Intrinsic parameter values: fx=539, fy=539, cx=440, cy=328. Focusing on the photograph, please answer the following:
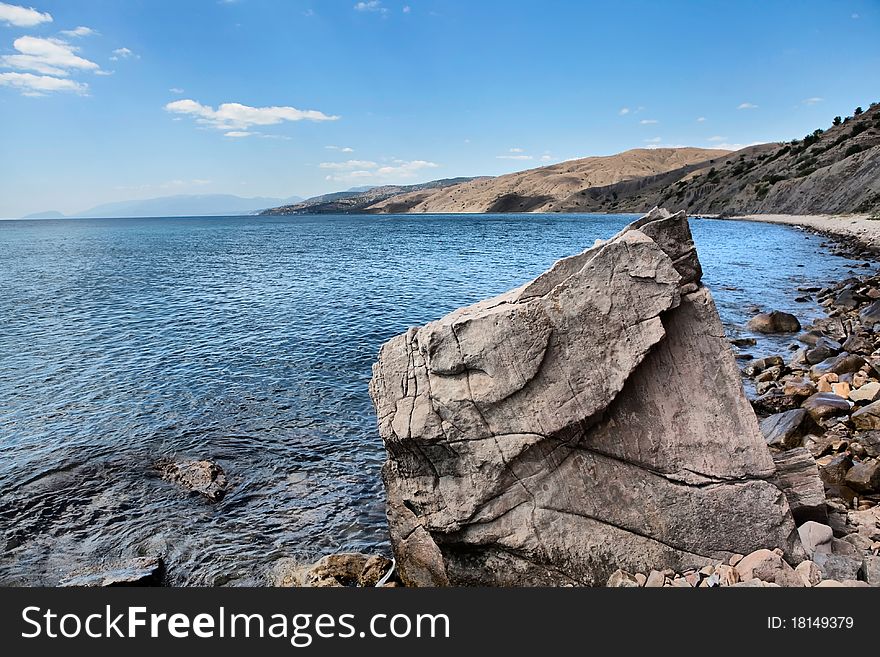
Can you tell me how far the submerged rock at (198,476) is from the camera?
1335 centimetres

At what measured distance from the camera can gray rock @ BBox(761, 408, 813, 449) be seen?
1246cm

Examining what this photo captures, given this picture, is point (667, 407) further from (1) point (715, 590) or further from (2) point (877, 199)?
(2) point (877, 199)

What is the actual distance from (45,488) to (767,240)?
7782 centimetres

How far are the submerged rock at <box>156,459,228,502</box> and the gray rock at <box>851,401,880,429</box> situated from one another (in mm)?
15108

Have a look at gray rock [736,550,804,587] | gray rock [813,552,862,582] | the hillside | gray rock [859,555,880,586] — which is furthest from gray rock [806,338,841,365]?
the hillside

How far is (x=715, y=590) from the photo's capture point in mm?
6848

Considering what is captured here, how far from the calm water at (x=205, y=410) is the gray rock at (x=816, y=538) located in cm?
770

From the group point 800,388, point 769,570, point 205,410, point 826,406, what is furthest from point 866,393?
point 205,410

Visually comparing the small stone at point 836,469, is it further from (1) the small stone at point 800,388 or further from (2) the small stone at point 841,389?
(1) the small stone at point 800,388

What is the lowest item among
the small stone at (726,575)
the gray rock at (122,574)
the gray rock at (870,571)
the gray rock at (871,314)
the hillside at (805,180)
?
the gray rock at (122,574)

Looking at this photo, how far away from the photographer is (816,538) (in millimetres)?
8352

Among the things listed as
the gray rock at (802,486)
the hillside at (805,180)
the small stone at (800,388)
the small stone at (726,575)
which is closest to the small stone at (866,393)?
the small stone at (800,388)

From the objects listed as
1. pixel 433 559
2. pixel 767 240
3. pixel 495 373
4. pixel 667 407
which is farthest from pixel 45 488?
pixel 767 240

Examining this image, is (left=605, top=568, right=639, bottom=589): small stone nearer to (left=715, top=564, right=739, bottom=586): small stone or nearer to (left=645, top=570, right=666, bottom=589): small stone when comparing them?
(left=645, top=570, right=666, bottom=589): small stone
